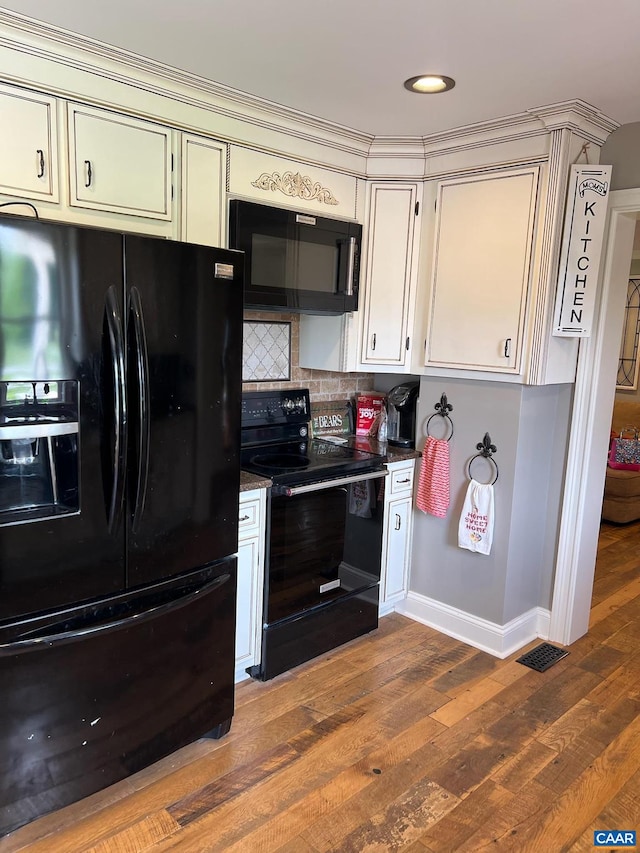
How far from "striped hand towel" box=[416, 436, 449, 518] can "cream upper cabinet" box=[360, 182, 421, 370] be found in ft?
1.45

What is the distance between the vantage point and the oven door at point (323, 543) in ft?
8.44

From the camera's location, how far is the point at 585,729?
7.84 feet

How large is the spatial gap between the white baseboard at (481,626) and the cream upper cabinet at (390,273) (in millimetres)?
1256

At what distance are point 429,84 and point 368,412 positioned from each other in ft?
5.40

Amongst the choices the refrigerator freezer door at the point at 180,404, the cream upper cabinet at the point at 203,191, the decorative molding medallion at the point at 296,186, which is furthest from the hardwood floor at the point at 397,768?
the decorative molding medallion at the point at 296,186

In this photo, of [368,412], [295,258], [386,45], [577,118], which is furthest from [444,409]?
[386,45]

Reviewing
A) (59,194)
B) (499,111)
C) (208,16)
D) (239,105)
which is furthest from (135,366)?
(499,111)

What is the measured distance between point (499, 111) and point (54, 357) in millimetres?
2022

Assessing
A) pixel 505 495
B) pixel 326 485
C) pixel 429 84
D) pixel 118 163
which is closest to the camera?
pixel 118 163

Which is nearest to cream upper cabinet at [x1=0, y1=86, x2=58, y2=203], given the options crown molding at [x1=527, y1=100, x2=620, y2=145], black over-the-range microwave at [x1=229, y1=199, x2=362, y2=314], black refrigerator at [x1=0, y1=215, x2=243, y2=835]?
black refrigerator at [x1=0, y1=215, x2=243, y2=835]

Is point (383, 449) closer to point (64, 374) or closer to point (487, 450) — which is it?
point (487, 450)

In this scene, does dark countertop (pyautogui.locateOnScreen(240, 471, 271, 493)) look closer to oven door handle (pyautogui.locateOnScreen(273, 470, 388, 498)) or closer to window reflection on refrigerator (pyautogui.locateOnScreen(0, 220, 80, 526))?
oven door handle (pyautogui.locateOnScreen(273, 470, 388, 498))

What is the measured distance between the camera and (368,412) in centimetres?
340

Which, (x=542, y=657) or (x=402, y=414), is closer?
(x=542, y=657)
